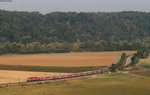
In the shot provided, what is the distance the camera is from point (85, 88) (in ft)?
247

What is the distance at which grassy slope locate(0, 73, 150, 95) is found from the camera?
223 ft

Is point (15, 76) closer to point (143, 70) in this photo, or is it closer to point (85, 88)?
point (85, 88)

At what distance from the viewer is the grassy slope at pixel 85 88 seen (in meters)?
67.9

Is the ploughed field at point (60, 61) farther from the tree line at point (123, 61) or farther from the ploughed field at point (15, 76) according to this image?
the ploughed field at point (15, 76)

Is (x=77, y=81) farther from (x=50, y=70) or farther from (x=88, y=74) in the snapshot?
(x=50, y=70)

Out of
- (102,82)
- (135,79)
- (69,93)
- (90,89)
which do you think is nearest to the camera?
(69,93)

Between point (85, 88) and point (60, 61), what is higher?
point (60, 61)

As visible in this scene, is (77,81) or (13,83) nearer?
(13,83)

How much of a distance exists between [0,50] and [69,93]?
4984 inches

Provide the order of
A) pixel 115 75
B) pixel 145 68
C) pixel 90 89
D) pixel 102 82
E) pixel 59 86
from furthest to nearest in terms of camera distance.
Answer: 1. pixel 145 68
2. pixel 115 75
3. pixel 102 82
4. pixel 59 86
5. pixel 90 89

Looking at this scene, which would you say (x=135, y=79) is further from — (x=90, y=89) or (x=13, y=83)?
(x=13, y=83)

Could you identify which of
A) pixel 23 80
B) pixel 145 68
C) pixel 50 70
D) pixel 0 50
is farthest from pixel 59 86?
pixel 0 50

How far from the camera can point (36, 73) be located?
103 meters

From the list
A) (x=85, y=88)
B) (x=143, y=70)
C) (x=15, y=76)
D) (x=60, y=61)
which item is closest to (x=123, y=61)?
(x=143, y=70)
